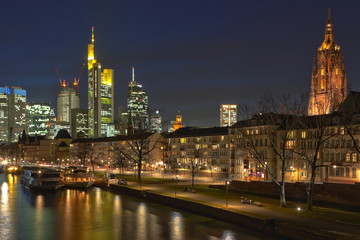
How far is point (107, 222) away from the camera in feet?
173

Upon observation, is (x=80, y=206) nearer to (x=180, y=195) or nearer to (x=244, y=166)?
(x=180, y=195)

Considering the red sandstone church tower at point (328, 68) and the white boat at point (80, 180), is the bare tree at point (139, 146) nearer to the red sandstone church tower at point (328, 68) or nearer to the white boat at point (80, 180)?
the white boat at point (80, 180)

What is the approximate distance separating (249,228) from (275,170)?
219 ft

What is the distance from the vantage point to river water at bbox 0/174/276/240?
1785 inches

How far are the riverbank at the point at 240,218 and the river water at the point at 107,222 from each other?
99 cm

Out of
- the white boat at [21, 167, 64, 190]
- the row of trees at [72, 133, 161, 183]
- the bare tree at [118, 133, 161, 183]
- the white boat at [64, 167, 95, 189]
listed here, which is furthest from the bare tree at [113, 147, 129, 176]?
the white boat at [21, 167, 64, 190]

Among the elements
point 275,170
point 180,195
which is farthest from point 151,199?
point 275,170

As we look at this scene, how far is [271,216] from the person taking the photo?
46.8 meters

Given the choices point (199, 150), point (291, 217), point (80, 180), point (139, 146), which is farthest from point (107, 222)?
point (199, 150)

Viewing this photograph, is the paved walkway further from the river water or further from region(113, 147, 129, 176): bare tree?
region(113, 147, 129, 176): bare tree

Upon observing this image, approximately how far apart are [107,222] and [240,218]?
17.2 metres

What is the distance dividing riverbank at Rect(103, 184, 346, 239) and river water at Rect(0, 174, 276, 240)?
99 cm

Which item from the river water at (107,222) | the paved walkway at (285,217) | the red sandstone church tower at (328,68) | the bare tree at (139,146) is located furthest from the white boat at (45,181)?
the red sandstone church tower at (328,68)

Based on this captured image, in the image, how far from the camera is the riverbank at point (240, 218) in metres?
39.6
